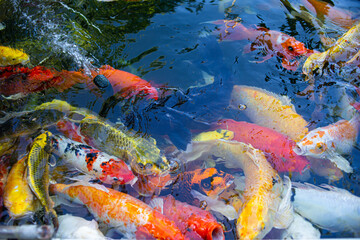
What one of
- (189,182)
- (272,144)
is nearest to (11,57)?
(189,182)

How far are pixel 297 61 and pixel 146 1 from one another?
379 centimetres

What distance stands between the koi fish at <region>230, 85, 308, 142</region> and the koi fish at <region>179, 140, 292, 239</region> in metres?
0.65

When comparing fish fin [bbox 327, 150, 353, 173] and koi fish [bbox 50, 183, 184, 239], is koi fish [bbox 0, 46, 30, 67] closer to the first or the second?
koi fish [bbox 50, 183, 184, 239]

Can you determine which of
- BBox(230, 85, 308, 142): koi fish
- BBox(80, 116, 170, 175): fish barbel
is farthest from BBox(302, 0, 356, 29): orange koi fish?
BBox(80, 116, 170, 175): fish barbel

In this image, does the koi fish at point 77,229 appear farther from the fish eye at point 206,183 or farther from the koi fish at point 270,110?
the koi fish at point 270,110

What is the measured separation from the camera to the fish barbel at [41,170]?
272cm

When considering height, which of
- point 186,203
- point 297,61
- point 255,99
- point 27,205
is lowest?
point 186,203

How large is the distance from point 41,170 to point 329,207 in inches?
136

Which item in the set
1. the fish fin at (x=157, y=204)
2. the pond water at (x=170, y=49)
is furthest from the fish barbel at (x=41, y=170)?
the fish fin at (x=157, y=204)

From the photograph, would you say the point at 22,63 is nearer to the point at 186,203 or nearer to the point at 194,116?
the point at 194,116

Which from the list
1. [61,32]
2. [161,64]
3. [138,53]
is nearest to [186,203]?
[161,64]

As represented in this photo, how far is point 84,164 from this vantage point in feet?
10.4

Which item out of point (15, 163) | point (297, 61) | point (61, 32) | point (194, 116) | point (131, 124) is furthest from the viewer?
point (61, 32)

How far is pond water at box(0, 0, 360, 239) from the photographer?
3957mm
